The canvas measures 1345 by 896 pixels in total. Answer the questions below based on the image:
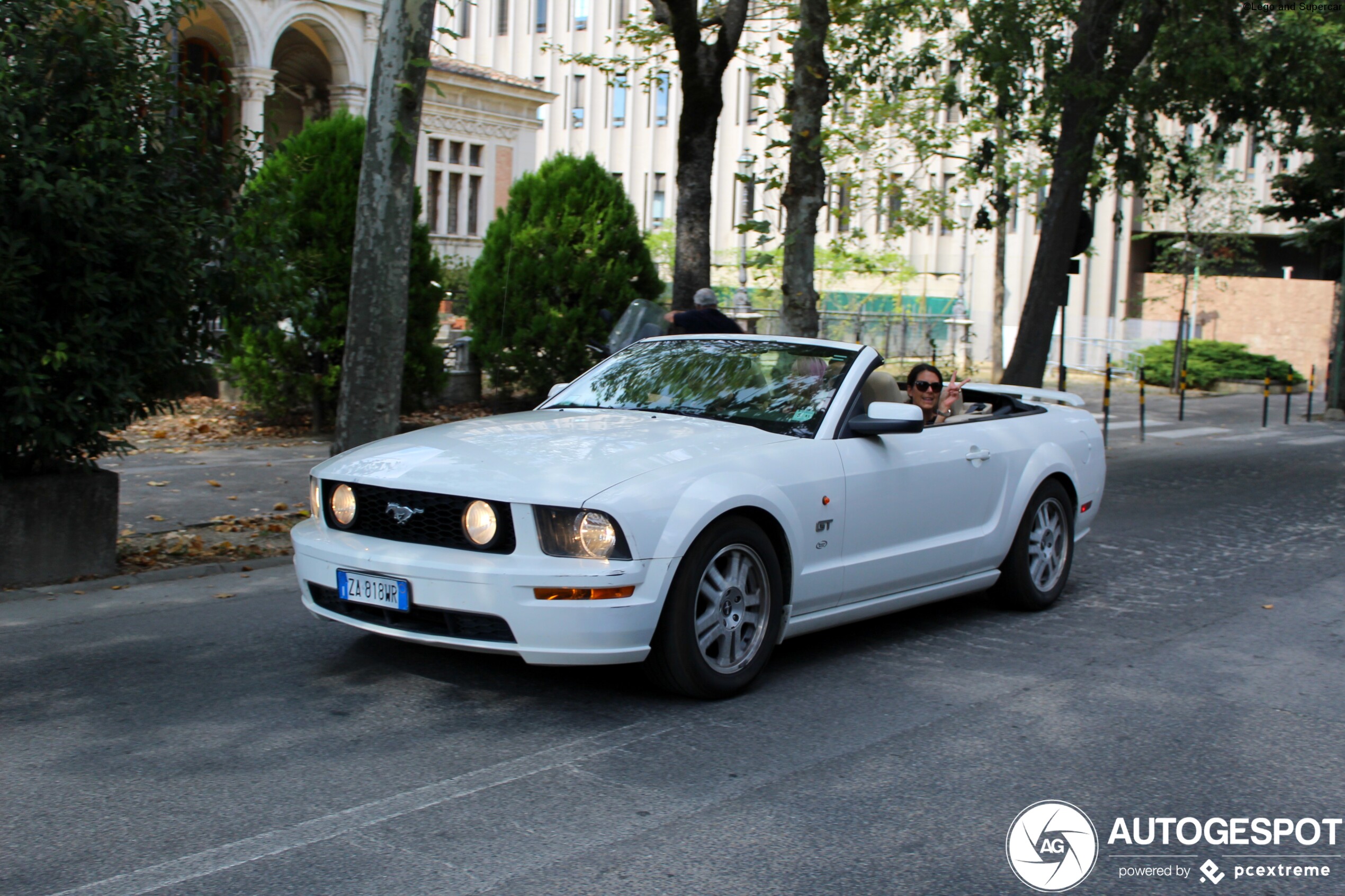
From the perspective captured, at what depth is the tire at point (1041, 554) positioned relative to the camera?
7.49m

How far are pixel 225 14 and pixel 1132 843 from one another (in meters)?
30.1

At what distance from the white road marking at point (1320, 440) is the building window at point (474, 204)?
27.6 m

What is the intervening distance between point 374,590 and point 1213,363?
1344 inches

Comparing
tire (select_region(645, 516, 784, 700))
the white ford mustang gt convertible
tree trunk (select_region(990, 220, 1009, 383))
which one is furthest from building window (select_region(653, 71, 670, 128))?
tire (select_region(645, 516, 784, 700))

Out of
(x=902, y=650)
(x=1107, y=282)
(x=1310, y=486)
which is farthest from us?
(x=1107, y=282)

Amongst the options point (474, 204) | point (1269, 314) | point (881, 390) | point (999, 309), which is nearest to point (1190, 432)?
point (999, 309)

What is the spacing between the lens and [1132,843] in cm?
428

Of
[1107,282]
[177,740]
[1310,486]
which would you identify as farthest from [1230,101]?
[1107,282]

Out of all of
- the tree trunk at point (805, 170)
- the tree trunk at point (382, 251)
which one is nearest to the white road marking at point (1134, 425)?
the tree trunk at point (805, 170)

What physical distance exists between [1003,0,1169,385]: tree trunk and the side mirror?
1106 cm

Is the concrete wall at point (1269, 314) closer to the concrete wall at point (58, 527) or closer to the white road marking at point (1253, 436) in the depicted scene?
the white road marking at point (1253, 436)

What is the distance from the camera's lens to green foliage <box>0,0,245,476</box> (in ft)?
23.7

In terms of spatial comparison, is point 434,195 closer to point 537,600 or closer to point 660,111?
point 660,111

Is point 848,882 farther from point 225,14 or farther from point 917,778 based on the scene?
point 225,14
